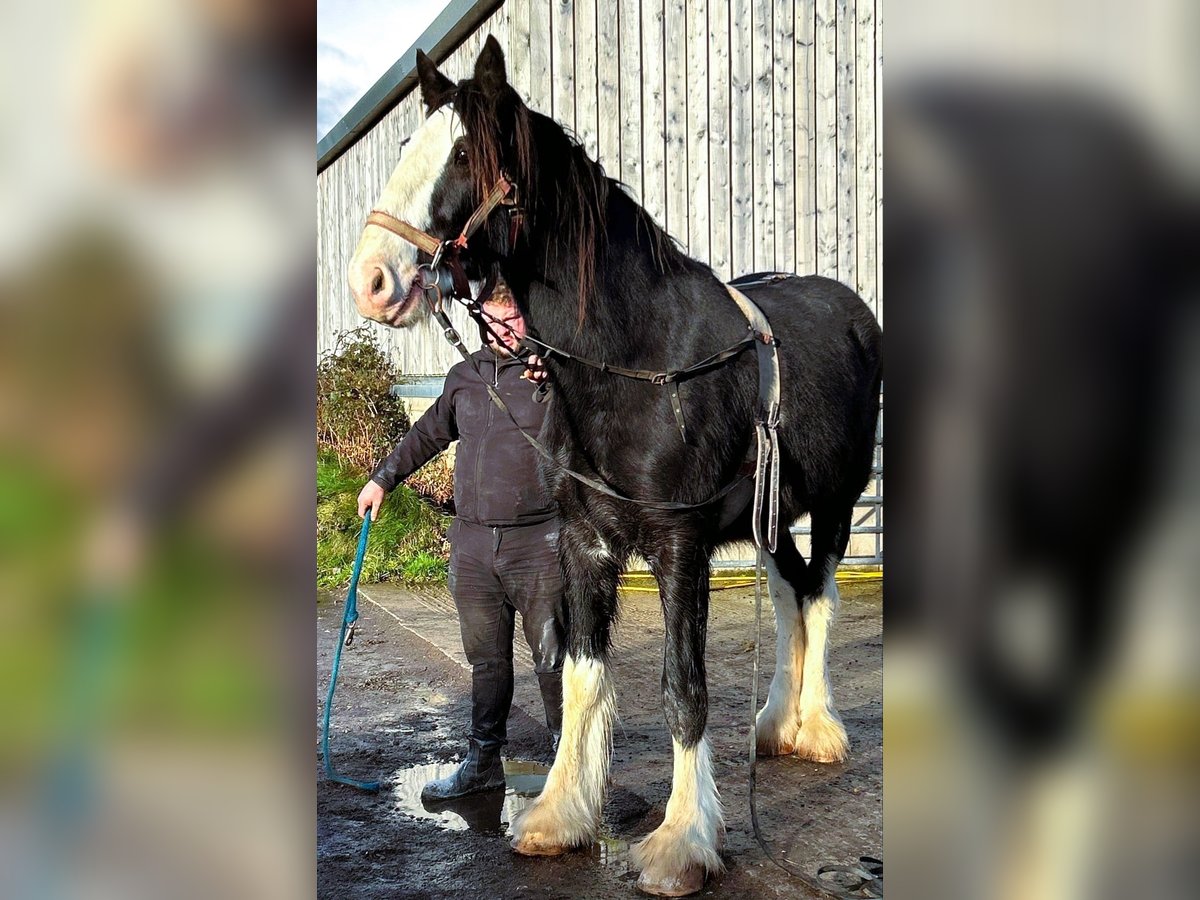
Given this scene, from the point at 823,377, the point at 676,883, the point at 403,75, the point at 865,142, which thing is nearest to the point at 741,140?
the point at 865,142

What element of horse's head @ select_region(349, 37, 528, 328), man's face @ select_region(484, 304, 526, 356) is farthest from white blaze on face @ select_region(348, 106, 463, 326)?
man's face @ select_region(484, 304, 526, 356)

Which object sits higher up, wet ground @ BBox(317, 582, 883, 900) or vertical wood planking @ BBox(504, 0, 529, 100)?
vertical wood planking @ BBox(504, 0, 529, 100)

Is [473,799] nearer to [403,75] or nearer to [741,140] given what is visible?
[741,140]

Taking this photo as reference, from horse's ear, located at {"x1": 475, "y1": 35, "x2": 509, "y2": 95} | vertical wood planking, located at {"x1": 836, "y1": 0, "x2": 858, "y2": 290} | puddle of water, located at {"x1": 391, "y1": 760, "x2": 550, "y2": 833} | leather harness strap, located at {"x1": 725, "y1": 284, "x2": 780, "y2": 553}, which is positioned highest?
vertical wood planking, located at {"x1": 836, "y1": 0, "x2": 858, "y2": 290}

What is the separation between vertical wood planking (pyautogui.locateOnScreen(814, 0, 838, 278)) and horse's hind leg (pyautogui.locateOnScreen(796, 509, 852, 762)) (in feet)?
13.9

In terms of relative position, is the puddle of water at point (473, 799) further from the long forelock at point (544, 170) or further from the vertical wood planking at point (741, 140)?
the vertical wood planking at point (741, 140)

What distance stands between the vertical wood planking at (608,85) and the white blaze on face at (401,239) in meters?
4.98

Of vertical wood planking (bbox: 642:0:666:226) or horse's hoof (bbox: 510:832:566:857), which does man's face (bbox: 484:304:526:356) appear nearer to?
horse's hoof (bbox: 510:832:566:857)

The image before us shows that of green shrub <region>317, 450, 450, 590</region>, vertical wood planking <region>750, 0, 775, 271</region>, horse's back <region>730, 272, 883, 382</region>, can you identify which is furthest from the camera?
green shrub <region>317, 450, 450, 590</region>

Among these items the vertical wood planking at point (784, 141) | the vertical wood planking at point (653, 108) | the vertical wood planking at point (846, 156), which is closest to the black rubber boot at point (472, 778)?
the vertical wood planking at point (653, 108)

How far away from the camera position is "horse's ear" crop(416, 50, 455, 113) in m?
2.91

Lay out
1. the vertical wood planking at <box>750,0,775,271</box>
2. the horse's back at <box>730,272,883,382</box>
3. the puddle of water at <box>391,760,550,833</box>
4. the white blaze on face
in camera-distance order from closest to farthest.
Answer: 1. the white blaze on face
2. the puddle of water at <box>391,760,550,833</box>
3. the horse's back at <box>730,272,883,382</box>
4. the vertical wood planking at <box>750,0,775,271</box>
